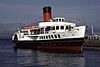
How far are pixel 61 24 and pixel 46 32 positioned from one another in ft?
16.8

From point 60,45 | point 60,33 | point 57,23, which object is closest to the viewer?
point 60,45

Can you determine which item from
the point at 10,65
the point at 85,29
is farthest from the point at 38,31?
the point at 10,65

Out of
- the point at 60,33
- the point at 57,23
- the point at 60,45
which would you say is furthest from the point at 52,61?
the point at 57,23

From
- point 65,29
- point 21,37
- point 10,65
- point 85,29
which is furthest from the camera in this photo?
point 21,37

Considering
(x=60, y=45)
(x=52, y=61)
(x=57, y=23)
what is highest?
(x=57, y=23)

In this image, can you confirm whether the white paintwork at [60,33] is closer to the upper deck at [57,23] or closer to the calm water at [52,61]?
the upper deck at [57,23]

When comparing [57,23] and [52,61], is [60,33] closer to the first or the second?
[57,23]

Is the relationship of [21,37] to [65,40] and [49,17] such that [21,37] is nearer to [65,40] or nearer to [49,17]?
[49,17]

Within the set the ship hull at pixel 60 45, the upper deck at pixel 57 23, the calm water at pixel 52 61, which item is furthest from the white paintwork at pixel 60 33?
the calm water at pixel 52 61

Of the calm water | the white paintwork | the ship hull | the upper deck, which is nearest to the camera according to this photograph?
the calm water

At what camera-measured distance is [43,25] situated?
8456cm

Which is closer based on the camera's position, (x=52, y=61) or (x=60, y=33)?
(x=52, y=61)

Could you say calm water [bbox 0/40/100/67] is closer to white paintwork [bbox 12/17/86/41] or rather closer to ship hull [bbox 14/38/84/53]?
ship hull [bbox 14/38/84/53]

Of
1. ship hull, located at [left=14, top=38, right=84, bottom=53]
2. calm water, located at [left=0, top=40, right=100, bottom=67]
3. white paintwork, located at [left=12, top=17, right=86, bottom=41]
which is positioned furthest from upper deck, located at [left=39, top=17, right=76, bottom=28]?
calm water, located at [left=0, top=40, right=100, bottom=67]
